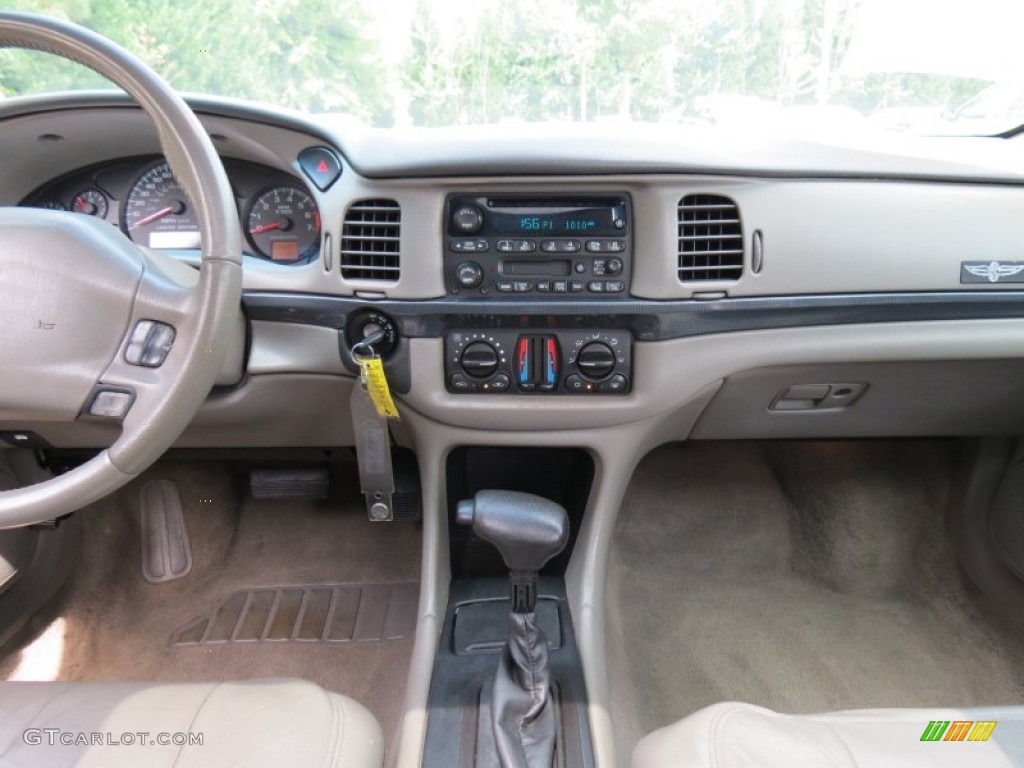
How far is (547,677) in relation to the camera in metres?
1.16

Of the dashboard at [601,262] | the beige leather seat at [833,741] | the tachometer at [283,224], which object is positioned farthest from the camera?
the tachometer at [283,224]

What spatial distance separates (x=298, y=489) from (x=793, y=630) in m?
1.27

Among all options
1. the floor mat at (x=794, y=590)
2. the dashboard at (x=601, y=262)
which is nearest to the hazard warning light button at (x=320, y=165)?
the dashboard at (x=601, y=262)

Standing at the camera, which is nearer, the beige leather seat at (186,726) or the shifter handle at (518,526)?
the beige leather seat at (186,726)

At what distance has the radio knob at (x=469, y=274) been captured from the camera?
128 centimetres

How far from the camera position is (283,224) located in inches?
56.7

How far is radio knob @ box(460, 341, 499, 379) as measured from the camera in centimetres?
132

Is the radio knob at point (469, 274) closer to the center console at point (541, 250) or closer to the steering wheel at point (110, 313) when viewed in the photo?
the center console at point (541, 250)

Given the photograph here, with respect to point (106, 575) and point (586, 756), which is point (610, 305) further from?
point (106, 575)

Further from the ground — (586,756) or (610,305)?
(610,305)

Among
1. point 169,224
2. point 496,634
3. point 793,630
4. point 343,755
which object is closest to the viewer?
point 343,755

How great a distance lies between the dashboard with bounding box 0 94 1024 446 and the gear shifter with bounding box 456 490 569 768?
1.02 ft

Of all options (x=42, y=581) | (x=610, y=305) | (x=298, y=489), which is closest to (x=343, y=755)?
(x=610, y=305)

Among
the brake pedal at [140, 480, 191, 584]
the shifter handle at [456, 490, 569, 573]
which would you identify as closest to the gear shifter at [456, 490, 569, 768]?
the shifter handle at [456, 490, 569, 573]
